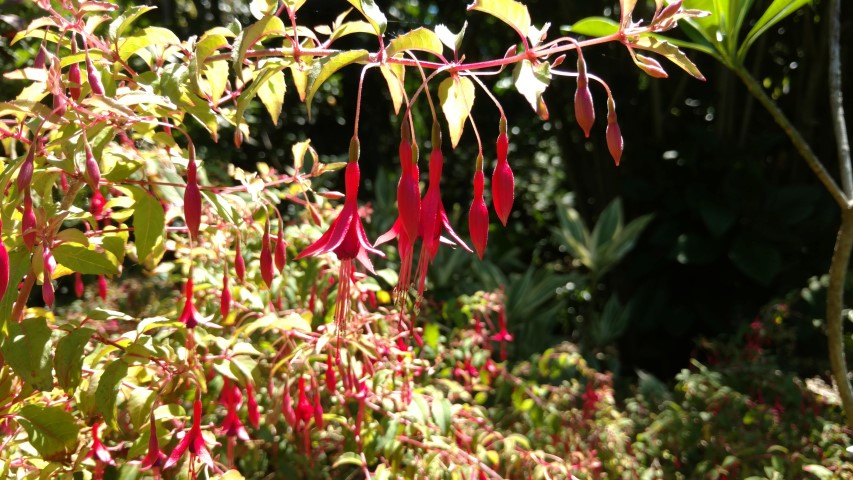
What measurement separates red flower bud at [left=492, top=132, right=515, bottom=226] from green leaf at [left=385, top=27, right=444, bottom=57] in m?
0.07

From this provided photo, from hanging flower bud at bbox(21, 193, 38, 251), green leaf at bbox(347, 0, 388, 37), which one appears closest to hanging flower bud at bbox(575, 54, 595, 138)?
green leaf at bbox(347, 0, 388, 37)

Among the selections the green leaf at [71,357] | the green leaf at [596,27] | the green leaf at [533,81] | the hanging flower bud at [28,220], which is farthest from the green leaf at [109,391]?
the green leaf at [596,27]

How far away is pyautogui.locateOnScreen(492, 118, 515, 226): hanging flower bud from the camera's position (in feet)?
1.62

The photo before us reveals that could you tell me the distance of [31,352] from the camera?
1.87 ft

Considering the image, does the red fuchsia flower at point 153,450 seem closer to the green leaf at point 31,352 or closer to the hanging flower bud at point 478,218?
the green leaf at point 31,352

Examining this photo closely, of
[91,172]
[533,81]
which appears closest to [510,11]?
[533,81]

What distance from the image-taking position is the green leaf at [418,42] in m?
0.48

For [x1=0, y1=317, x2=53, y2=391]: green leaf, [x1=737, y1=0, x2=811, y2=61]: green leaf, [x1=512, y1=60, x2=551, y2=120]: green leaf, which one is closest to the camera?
[x1=512, y1=60, x2=551, y2=120]: green leaf

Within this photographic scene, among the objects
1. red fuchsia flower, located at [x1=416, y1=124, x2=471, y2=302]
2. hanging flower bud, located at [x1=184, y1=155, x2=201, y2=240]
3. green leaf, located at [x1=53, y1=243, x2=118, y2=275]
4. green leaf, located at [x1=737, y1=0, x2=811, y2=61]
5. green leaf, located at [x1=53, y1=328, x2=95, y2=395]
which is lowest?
green leaf, located at [x1=53, y1=328, x2=95, y2=395]

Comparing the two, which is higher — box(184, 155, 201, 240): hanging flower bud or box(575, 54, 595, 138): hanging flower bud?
box(575, 54, 595, 138): hanging flower bud

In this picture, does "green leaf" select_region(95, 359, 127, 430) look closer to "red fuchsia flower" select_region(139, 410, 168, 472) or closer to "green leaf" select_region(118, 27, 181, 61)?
"red fuchsia flower" select_region(139, 410, 168, 472)

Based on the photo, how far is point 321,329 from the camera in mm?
845

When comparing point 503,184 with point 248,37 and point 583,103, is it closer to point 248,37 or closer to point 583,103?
point 583,103

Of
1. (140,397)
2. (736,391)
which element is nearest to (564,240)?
(736,391)
